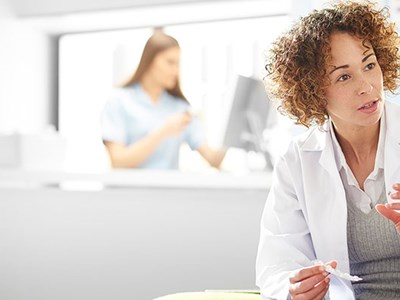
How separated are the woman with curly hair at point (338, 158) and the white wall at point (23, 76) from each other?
175 cm

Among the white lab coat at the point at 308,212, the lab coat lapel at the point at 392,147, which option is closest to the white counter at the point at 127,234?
the white lab coat at the point at 308,212

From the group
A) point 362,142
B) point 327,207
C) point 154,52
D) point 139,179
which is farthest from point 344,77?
point 154,52

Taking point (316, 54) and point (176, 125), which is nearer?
point (316, 54)

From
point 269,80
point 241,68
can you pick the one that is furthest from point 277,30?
point 269,80

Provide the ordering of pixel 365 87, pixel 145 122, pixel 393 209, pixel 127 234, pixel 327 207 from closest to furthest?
pixel 393 209, pixel 365 87, pixel 327 207, pixel 127 234, pixel 145 122

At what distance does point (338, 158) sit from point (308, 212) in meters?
0.16

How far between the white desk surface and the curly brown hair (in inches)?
39.4

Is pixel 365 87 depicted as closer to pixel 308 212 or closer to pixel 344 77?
pixel 344 77

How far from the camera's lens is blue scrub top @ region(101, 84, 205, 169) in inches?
134

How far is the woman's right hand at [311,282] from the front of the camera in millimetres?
1623

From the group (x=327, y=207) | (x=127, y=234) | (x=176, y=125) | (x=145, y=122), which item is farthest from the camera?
(x=145, y=122)

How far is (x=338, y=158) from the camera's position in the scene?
187 cm

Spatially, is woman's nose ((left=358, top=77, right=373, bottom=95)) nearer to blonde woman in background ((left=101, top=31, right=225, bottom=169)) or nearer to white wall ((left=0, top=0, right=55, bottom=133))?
blonde woman in background ((left=101, top=31, right=225, bottom=169))

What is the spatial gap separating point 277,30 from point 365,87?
1.53m
